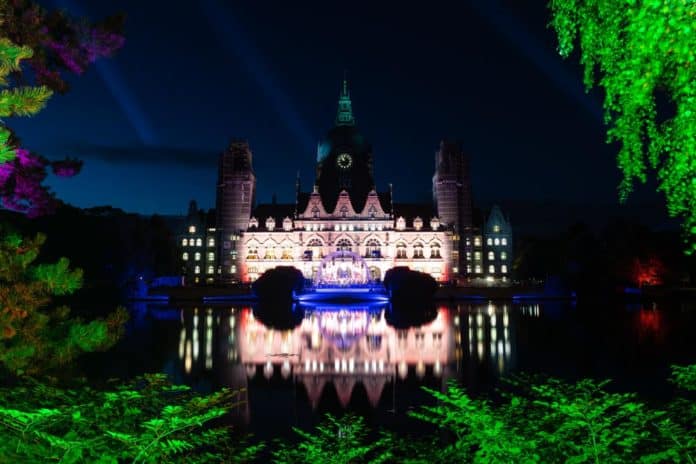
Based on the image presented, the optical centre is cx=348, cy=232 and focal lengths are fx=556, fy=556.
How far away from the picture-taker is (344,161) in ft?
396

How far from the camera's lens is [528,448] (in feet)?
21.1

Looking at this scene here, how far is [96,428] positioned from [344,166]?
11457 centimetres

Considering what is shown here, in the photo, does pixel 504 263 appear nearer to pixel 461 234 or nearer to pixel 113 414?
pixel 461 234

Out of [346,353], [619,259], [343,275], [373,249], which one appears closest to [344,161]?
[373,249]

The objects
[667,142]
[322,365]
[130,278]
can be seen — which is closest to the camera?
[667,142]

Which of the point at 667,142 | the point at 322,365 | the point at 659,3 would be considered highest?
the point at 659,3

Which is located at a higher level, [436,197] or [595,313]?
[436,197]

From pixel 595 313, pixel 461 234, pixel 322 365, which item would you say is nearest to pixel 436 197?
pixel 461 234

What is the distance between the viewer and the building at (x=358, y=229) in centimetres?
10481

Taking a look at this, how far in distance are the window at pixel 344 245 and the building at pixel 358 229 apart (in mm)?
189

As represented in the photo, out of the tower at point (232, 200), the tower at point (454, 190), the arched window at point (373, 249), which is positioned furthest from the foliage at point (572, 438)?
the tower at point (232, 200)

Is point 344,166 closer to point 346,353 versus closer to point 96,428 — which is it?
point 346,353

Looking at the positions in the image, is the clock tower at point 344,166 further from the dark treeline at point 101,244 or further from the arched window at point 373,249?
the dark treeline at point 101,244

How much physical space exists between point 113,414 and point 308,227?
3917 inches
